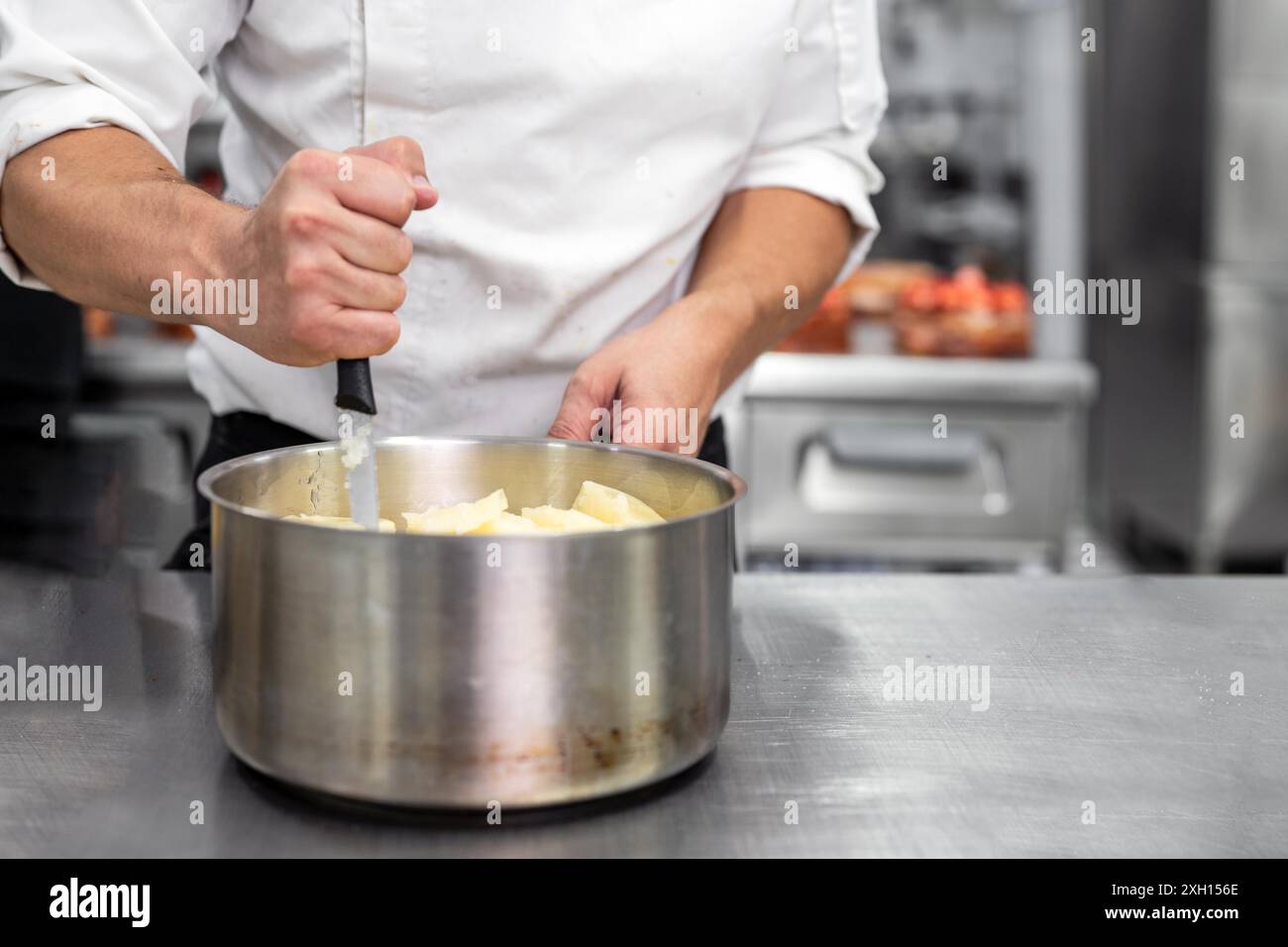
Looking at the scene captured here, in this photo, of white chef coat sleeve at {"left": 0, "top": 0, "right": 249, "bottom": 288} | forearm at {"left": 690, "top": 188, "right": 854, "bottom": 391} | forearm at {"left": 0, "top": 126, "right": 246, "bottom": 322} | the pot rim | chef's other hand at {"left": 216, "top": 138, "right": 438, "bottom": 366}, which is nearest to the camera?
the pot rim

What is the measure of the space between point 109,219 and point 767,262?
2.04 feet

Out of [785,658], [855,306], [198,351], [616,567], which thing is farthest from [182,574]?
[855,306]

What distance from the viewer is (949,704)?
3.04 feet

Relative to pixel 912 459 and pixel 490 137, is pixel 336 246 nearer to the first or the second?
pixel 490 137

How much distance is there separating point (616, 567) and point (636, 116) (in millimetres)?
666

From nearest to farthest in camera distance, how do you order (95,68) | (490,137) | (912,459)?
(95,68) < (490,137) < (912,459)

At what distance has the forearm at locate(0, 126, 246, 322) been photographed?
0.92 meters

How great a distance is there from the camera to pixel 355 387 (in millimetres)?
862

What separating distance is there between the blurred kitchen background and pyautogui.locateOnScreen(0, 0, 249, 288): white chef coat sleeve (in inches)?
33.6

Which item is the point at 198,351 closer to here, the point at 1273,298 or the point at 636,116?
the point at 636,116

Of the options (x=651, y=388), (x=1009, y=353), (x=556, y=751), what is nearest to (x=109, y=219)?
(x=651, y=388)

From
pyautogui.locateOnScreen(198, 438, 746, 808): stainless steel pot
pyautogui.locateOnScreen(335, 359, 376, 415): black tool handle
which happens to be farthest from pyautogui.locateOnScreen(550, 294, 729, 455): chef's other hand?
pyautogui.locateOnScreen(198, 438, 746, 808): stainless steel pot

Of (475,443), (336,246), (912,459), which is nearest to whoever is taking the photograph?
(336,246)

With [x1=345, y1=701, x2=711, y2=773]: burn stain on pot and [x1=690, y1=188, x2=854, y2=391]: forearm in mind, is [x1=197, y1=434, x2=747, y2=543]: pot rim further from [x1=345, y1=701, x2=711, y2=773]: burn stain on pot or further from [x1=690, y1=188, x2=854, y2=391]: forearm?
[x1=690, y1=188, x2=854, y2=391]: forearm
